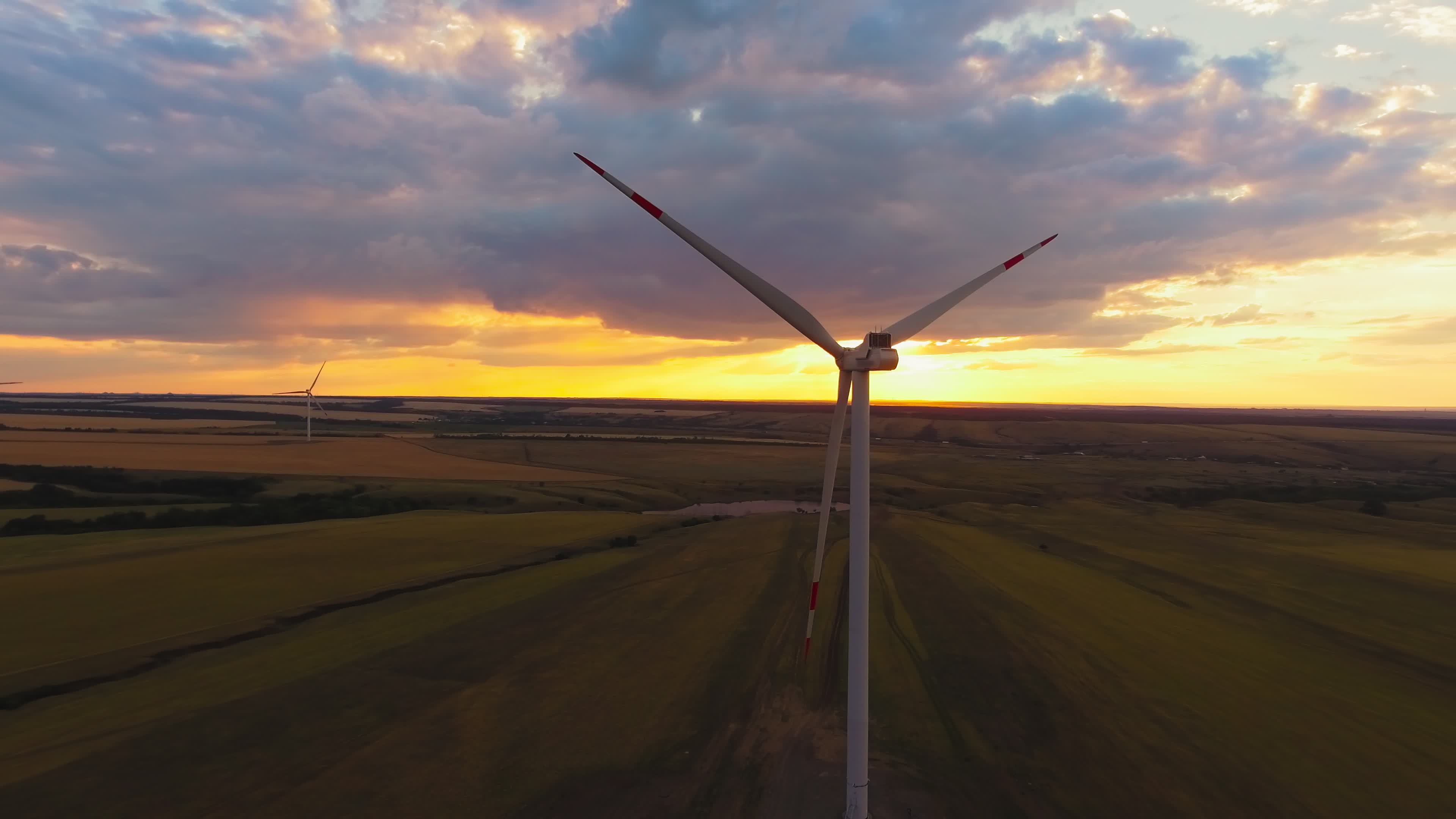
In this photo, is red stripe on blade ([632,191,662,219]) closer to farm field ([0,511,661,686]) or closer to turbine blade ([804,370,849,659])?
turbine blade ([804,370,849,659])

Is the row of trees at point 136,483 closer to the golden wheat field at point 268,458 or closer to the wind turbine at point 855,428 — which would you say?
the golden wheat field at point 268,458

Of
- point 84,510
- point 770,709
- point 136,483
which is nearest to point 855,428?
point 770,709

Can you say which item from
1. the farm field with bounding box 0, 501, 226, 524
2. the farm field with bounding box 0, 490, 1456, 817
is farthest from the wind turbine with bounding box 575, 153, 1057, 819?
the farm field with bounding box 0, 501, 226, 524

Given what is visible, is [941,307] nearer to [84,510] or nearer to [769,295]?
[769,295]

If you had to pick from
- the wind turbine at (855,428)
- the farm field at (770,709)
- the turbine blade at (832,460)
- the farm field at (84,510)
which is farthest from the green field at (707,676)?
the farm field at (84,510)

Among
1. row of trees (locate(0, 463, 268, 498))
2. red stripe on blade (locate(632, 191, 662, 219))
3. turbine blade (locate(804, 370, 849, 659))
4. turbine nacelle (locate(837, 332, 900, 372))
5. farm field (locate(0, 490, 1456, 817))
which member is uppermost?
red stripe on blade (locate(632, 191, 662, 219))

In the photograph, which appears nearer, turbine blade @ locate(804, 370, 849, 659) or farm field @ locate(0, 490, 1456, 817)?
turbine blade @ locate(804, 370, 849, 659)
